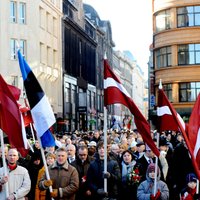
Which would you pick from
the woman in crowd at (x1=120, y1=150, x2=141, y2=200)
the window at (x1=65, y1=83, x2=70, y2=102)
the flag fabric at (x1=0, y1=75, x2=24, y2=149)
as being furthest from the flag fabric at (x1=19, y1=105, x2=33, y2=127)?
the window at (x1=65, y1=83, x2=70, y2=102)

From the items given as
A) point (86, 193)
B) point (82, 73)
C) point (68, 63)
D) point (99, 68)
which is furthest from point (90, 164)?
point (99, 68)

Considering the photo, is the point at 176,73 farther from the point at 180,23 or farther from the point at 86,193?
the point at 86,193

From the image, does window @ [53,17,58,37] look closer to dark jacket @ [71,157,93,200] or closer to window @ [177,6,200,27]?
window @ [177,6,200,27]

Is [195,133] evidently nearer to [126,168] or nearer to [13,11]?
[126,168]

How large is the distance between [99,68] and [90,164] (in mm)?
80651

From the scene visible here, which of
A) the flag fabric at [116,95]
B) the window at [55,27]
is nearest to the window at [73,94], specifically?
the window at [55,27]

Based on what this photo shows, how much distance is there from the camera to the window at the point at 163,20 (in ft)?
181

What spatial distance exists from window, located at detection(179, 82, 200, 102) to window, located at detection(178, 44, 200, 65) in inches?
74.9

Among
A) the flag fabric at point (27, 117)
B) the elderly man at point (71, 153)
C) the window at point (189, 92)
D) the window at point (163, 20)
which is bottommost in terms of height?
the elderly man at point (71, 153)

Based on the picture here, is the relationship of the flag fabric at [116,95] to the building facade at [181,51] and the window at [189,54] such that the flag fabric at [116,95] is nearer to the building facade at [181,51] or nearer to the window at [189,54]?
the building facade at [181,51]

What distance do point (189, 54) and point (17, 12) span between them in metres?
15.1

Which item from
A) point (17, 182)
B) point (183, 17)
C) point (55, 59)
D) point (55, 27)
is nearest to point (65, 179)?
point (17, 182)

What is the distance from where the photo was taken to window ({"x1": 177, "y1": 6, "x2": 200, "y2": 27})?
53.3 meters

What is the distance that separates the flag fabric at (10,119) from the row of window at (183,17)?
146 ft
